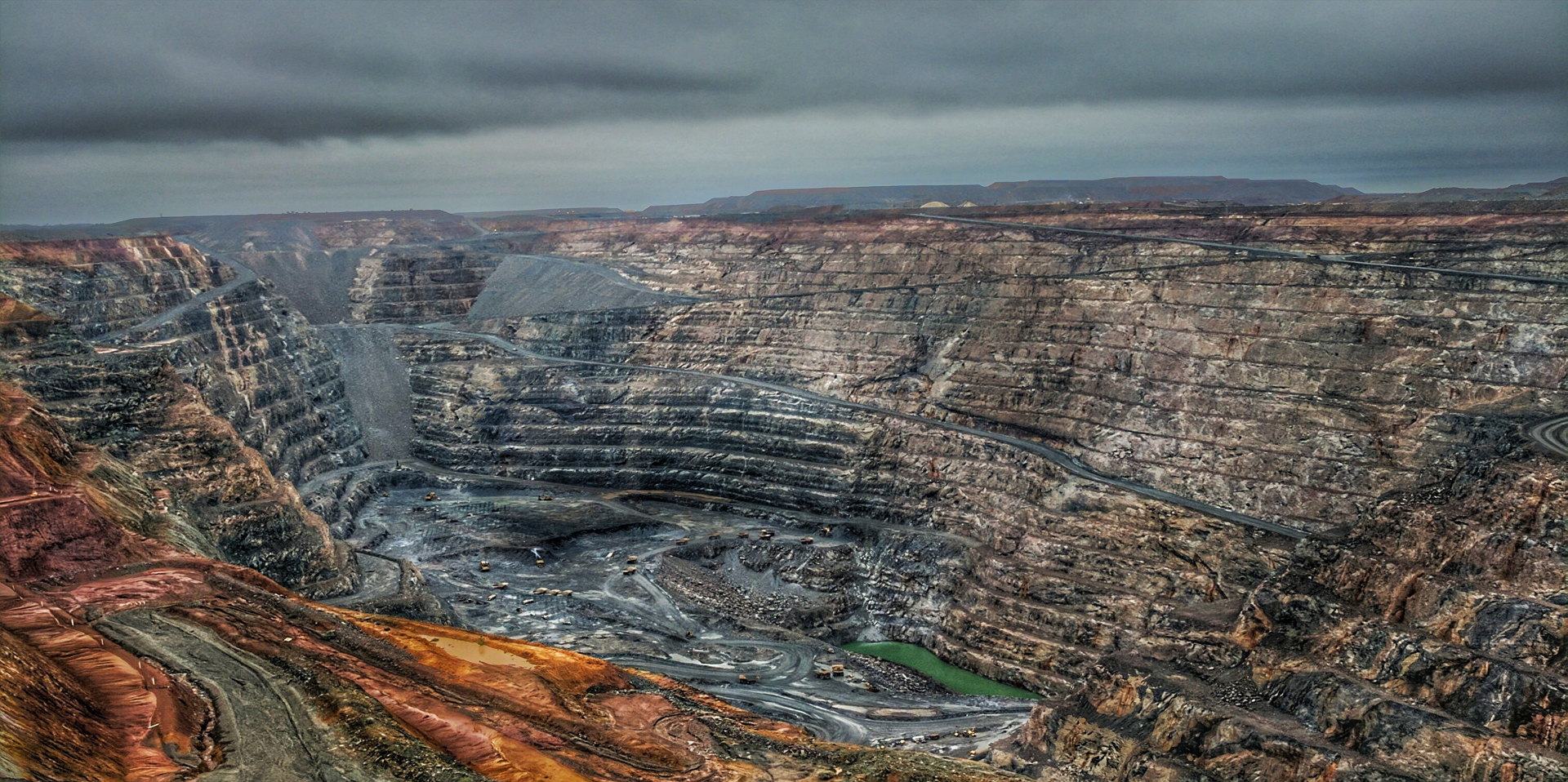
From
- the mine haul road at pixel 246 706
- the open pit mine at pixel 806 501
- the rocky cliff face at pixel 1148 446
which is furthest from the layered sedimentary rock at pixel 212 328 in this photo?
the mine haul road at pixel 246 706

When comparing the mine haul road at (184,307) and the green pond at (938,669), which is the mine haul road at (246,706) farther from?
the mine haul road at (184,307)

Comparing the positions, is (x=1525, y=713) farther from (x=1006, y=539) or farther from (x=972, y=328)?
(x=972, y=328)

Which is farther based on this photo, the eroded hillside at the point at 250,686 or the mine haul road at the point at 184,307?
the mine haul road at the point at 184,307

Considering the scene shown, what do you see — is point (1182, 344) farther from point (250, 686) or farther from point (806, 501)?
point (250, 686)

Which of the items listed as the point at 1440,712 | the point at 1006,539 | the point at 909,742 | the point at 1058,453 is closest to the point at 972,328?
the point at 1058,453

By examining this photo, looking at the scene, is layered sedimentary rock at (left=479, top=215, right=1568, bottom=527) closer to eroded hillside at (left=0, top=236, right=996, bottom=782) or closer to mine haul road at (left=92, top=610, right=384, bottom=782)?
eroded hillside at (left=0, top=236, right=996, bottom=782)
